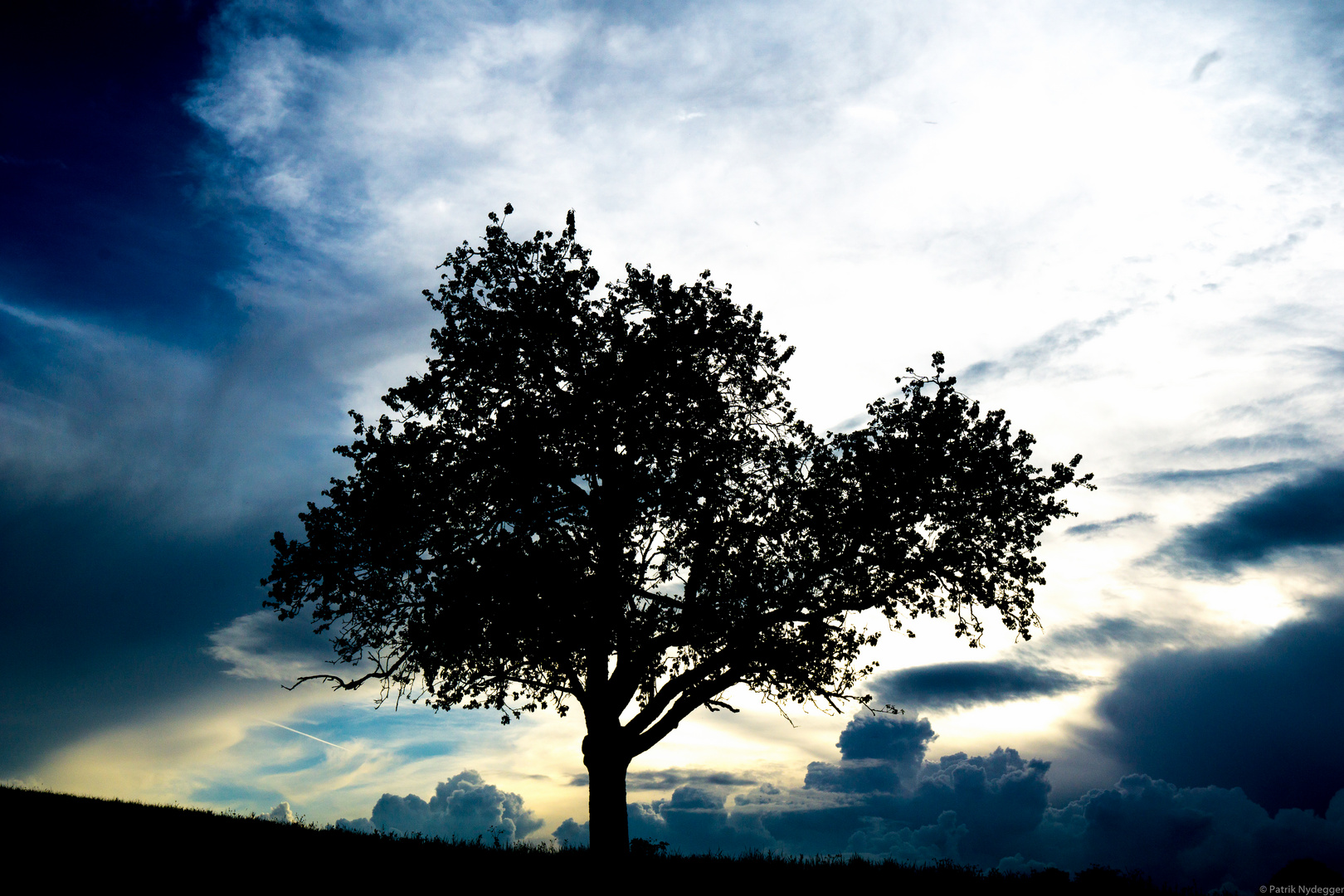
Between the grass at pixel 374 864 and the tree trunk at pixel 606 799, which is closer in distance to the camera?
the grass at pixel 374 864

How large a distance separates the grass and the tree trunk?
36cm

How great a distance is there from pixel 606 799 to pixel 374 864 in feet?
16.6

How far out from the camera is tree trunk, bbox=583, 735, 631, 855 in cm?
1802

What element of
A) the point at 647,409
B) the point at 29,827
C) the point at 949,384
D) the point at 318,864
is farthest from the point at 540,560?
the point at 29,827

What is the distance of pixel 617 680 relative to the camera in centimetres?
1911

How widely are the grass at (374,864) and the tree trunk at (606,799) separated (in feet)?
1.18

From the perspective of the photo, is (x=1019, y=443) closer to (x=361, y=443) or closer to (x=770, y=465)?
(x=770, y=465)

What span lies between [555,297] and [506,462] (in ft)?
14.0

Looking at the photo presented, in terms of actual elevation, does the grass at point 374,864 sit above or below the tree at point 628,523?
below

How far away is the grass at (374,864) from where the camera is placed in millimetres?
14641

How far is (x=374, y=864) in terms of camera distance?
53.0 ft

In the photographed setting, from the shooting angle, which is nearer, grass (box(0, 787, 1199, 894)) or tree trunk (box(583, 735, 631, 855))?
grass (box(0, 787, 1199, 894))

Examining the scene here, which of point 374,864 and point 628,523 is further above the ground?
point 628,523

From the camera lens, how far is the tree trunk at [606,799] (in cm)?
1802
